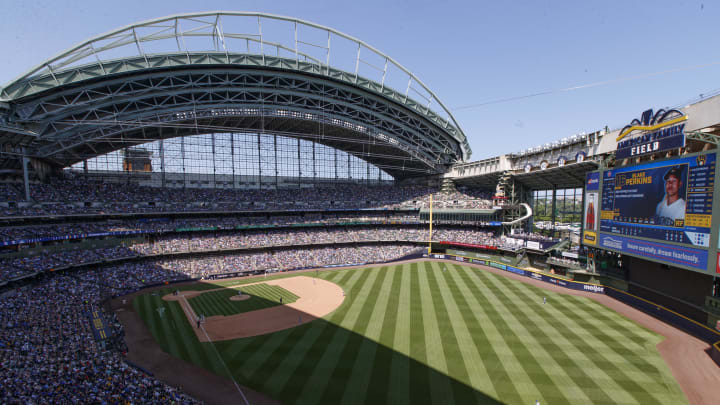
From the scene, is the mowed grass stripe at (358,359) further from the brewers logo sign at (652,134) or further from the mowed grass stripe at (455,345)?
the brewers logo sign at (652,134)

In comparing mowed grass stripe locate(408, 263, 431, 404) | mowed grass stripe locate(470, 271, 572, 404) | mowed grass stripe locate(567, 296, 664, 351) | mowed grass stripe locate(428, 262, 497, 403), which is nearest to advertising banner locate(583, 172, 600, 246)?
mowed grass stripe locate(567, 296, 664, 351)

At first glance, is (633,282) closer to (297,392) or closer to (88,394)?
(297,392)

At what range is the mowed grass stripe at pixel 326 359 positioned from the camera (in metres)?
17.6

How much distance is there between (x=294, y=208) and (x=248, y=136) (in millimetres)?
15008

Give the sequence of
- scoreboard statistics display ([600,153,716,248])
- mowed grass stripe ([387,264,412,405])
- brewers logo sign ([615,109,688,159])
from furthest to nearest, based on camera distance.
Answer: brewers logo sign ([615,109,688,159]) → scoreboard statistics display ([600,153,716,248]) → mowed grass stripe ([387,264,412,405])

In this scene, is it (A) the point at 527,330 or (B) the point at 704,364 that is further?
(A) the point at 527,330

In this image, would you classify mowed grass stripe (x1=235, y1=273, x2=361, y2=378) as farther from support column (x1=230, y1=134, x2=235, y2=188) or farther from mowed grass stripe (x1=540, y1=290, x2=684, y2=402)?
support column (x1=230, y1=134, x2=235, y2=188)

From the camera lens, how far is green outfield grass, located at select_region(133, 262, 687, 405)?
681 inches

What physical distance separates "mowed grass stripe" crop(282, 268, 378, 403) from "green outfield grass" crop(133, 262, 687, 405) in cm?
8

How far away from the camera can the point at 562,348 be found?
21.8 metres

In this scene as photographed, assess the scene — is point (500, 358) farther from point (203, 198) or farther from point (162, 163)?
point (162, 163)

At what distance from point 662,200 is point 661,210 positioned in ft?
2.52

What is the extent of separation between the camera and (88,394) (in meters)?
14.8

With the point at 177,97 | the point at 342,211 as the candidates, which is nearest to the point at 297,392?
the point at 177,97
